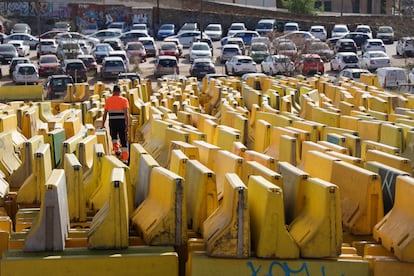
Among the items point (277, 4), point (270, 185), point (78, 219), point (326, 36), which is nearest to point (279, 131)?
point (78, 219)

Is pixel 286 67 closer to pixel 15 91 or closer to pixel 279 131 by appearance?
pixel 15 91

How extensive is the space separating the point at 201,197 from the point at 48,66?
38365 millimetres

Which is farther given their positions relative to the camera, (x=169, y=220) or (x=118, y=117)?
(x=118, y=117)

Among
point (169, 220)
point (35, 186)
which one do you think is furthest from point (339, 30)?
point (169, 220)

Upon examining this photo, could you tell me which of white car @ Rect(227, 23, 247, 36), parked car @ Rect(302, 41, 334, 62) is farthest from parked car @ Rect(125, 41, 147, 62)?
white car @ Rect(227, 23, 247, 36)

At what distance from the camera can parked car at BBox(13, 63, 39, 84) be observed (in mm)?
43812

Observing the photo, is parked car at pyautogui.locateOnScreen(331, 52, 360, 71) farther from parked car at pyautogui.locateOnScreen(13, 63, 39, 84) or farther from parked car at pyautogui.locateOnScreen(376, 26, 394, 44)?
parked car at pyautogui.locateOnScreen(13, 63, 39, 84)

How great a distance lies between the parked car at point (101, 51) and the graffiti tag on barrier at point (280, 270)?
1753 inches

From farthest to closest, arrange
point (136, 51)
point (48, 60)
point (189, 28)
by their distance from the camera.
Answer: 1. point (189, 28)
2. point (136, 51)
3. point (48, 60)

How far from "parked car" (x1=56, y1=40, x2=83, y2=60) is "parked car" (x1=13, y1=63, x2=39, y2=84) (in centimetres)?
666

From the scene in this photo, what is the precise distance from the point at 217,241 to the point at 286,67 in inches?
1468

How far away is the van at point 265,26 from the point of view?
64012 mm

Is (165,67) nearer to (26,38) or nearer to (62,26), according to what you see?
(26,38)

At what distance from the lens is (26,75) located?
144ft
